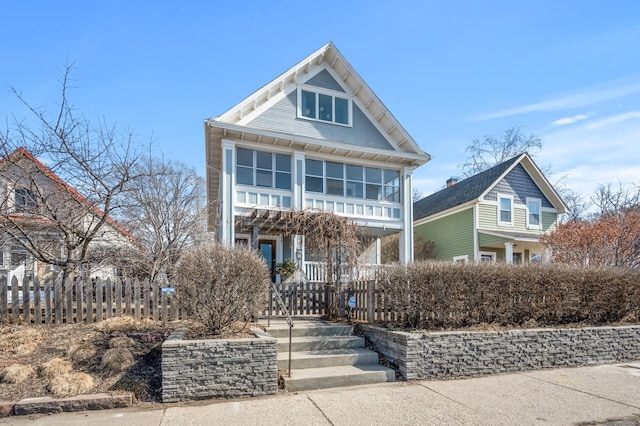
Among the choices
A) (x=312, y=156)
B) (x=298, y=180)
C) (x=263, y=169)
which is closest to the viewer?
(x=263, y=169)

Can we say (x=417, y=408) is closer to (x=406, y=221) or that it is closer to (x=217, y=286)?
(x=217, y=286)

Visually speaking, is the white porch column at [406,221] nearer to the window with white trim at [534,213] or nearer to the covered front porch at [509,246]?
the covered front porch at [509,246]

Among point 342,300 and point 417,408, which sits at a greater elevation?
point 342,300

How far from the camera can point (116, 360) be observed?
19.2 feet

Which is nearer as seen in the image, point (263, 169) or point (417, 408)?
point (417, 408)

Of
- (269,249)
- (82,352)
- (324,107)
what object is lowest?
(82,352)

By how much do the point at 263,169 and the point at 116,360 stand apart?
8834mm

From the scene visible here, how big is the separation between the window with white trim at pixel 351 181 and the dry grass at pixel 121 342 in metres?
8.73

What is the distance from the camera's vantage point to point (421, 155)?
15.4 meters

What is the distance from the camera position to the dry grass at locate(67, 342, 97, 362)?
5.96 m

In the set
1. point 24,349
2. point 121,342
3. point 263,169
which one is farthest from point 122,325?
point 263,169

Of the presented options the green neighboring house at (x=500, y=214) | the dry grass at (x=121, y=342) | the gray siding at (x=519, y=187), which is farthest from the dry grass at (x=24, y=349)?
the gray siding at (x=519, y=187)

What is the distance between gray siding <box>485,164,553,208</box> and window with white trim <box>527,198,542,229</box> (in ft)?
0.88

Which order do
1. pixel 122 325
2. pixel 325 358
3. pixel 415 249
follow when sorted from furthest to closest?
pixel 415 249 → pixel 122 325 → pixel 325 358
